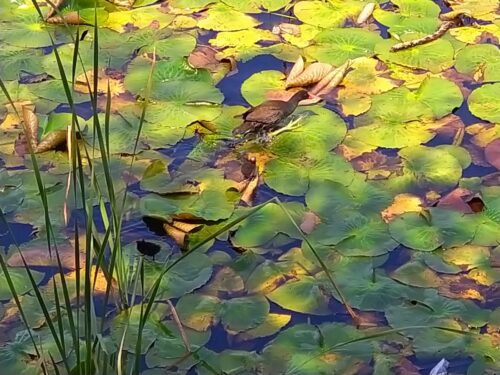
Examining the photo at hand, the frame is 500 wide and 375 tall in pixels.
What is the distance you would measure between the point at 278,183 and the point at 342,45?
579 millimetres

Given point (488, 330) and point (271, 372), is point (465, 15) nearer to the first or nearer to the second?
point (488, 330)

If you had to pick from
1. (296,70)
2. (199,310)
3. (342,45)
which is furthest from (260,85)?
(199,310)

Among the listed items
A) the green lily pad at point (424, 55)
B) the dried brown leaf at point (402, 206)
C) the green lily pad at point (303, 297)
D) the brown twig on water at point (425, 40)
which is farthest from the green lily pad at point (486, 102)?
the green lily pad at point (303, 297)

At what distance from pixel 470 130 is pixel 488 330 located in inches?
23.3

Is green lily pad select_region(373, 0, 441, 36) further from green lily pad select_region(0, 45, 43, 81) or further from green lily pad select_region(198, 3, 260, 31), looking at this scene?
green lily pad select_region(0, 45, 43, 81)

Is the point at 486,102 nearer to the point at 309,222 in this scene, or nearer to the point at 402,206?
the point at 402,206

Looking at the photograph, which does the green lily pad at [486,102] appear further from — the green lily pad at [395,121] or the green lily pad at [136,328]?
the green lily pad at [136,328]

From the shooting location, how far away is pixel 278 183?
1813 mm

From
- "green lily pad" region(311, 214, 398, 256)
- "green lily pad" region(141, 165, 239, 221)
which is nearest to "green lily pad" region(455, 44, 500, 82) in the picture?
"green lily pad" region(311, 214, 398, 256)

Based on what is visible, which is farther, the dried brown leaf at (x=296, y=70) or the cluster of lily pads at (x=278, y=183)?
the dried brown leaf at (x=296, y=70)

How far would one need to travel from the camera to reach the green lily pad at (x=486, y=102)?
78.4 inches

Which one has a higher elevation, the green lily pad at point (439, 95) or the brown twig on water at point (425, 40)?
the brown twig on water at point (425, 40)

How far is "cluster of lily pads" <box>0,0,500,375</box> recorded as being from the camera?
1474mm

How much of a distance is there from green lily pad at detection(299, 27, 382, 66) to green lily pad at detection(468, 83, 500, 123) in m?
0.30
